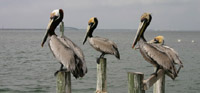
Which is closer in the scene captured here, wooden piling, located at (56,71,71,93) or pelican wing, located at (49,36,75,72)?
wooden piling, located at (56,71,71,93)

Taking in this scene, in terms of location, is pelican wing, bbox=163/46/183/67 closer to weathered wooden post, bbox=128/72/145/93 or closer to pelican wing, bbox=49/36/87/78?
weathered wooden post, bbox=128/72/145/93

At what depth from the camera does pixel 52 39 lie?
17.6 feet

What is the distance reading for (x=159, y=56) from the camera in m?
5.58

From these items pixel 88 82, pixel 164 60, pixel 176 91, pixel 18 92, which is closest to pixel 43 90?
pixel 18 92

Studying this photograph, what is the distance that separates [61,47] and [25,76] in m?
11.1

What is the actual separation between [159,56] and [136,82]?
5.64 feet

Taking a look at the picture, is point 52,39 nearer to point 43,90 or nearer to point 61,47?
point 61,47

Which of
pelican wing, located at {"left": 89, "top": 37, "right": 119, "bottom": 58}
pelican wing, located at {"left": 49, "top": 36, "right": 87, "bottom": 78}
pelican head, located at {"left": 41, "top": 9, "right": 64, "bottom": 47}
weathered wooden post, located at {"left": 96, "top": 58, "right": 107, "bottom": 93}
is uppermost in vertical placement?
pelican head, located at {"left": 41, "top": 9, "right": 64, "bottom": 47}

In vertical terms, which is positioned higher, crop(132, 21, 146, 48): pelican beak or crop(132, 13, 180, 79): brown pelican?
crop(132, 21, 146, 48): pelican beak

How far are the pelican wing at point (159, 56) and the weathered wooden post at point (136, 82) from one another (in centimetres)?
142

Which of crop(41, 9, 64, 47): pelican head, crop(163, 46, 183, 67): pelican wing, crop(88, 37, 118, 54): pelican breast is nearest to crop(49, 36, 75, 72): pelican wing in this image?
crop(41, 9, 64, 47): pelican head

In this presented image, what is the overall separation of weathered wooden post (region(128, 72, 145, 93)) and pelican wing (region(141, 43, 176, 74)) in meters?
1.42

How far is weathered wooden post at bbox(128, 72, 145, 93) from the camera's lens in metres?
4.02

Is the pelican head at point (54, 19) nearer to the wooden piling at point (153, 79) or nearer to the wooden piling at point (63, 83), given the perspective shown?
the wooden piling at point (63, 83)
